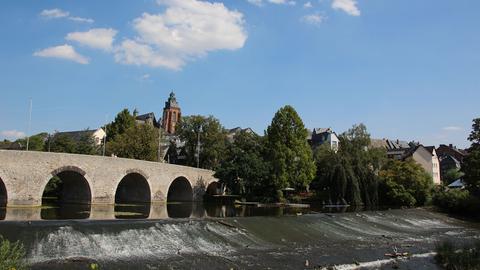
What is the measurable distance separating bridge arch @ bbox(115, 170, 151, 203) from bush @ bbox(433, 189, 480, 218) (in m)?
28.3

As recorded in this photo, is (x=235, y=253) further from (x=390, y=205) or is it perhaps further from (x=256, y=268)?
(x=390, y=205)

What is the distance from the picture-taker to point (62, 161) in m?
36.8

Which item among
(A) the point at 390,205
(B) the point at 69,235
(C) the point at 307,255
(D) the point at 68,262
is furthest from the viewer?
(A) the point at 390,205

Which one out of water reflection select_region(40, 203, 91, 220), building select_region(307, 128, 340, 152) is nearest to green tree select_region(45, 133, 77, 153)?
water reflection select_region(40, 203, 91, 220)

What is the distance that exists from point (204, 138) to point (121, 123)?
13.9m

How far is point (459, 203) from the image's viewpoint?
127 feet

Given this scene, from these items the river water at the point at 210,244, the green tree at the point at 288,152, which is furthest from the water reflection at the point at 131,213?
the green tree at the point at 288,152

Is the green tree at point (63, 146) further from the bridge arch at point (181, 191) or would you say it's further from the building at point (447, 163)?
the building at point (447, 163)

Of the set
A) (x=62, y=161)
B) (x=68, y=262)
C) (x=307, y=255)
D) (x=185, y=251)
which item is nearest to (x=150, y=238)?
(x=185, y=251)

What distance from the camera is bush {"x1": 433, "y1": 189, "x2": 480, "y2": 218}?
37.9m

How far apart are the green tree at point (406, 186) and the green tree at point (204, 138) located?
2776cm

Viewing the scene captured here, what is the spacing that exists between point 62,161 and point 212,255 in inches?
970

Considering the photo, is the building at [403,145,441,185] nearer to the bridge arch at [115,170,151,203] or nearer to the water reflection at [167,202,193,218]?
the bridge arch at [115,170,151,203]

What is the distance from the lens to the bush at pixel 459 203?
124ft
